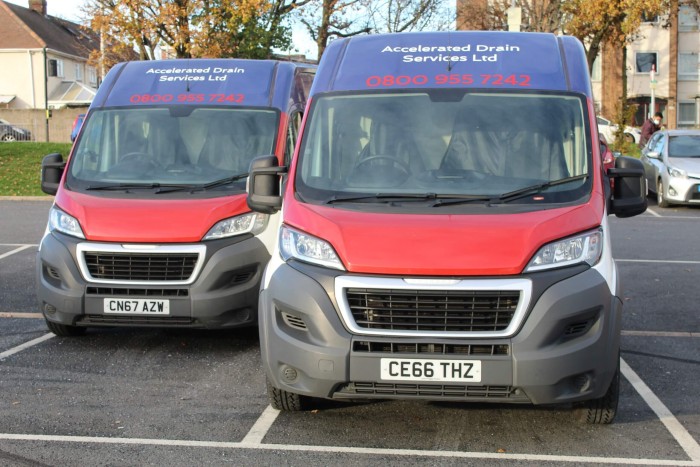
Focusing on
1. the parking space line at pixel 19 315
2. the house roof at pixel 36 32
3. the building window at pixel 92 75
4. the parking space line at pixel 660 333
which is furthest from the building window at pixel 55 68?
the parking space line at pixel 660 333

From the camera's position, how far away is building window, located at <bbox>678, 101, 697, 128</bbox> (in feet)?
216

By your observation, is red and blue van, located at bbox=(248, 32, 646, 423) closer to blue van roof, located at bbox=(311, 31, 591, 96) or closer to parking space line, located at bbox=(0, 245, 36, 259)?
blue van roof, located at bbox=(311, 31, 591, 96)

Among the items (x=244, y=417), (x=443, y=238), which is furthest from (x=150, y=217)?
(x=443, y=238)

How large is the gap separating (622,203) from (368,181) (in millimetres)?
1628

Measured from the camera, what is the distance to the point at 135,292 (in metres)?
8.03

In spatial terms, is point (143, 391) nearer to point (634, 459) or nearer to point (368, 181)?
point (368, 181)

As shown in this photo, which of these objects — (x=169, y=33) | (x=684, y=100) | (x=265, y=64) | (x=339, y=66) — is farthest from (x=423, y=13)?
(x=339, y=66)

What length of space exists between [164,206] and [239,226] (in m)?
0.59

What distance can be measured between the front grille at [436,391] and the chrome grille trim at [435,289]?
0.27m

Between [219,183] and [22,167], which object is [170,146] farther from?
[22,167]

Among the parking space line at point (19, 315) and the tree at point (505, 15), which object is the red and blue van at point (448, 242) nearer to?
the parking space line at point (19, 315)

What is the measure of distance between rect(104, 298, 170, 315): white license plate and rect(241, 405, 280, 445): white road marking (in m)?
1.65

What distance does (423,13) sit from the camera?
44.5 metres

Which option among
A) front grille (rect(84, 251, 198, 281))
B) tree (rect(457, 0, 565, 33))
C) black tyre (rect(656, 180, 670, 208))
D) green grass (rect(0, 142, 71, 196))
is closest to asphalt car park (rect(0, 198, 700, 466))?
front grille (rect(84, 251, 198, 281))
